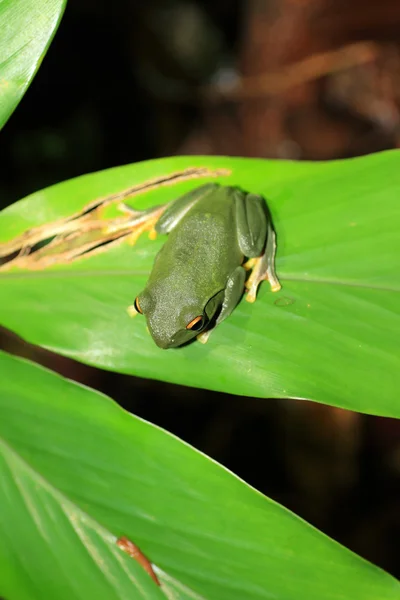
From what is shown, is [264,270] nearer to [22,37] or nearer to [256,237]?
[256,237]

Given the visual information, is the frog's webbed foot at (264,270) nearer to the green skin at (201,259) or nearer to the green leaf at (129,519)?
the green skin at (201,259)

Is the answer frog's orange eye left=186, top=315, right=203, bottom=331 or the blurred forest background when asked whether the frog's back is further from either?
the blurred forest background

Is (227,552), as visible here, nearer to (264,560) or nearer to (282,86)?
(264,560)

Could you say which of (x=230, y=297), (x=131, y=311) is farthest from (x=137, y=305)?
(x=230, y=297)

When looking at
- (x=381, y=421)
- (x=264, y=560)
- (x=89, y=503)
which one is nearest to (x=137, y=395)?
(x=381, y=421)

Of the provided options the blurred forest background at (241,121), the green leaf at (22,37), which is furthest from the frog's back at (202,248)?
the blurred forest background at (241,121)
